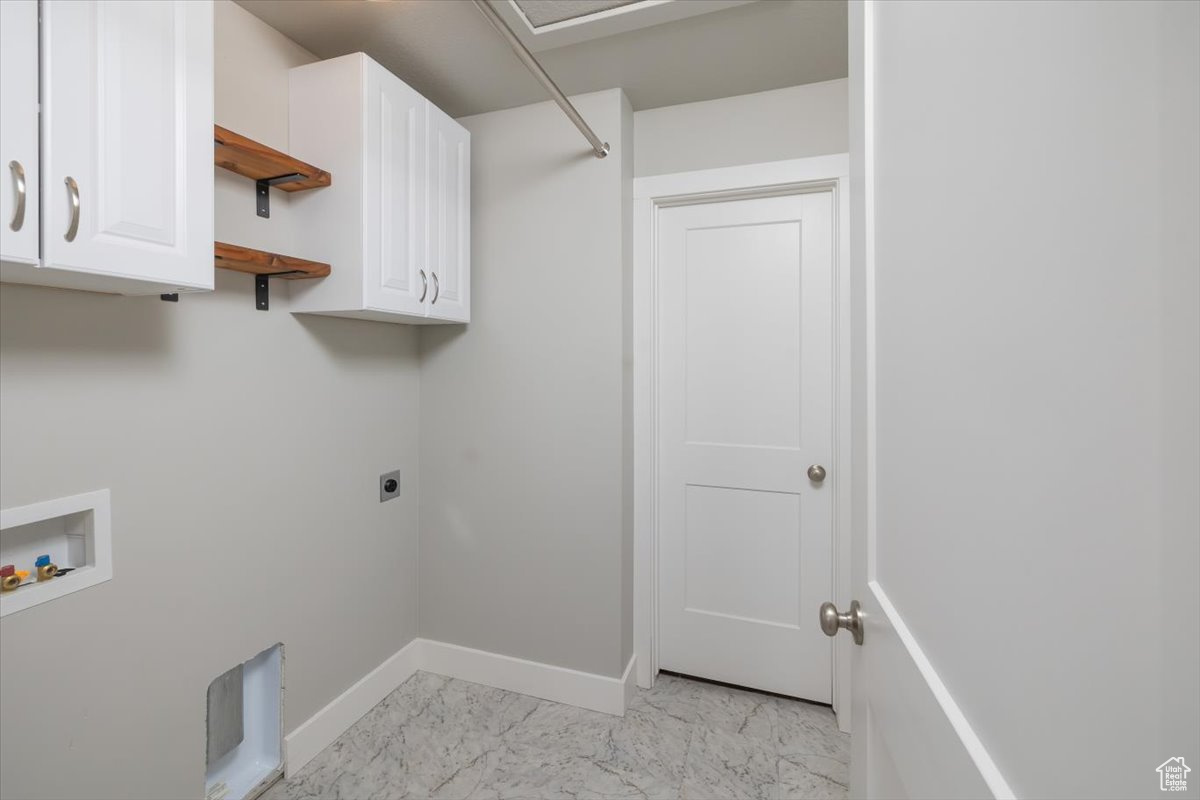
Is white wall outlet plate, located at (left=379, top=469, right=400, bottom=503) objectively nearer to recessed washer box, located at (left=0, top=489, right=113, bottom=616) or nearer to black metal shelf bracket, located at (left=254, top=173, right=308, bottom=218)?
recessed washer box, located at (left=0, top=489, right=113, bottom=616)

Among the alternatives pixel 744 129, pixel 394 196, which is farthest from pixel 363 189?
pixel 744 129

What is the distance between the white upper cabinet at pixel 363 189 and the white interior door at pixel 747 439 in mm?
1046

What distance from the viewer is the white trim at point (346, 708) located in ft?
5.88

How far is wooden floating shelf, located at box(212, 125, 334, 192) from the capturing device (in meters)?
1.41

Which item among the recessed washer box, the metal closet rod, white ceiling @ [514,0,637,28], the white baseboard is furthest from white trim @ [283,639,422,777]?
white ceiling @ [514,0,637,28]

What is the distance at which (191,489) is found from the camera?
150cm

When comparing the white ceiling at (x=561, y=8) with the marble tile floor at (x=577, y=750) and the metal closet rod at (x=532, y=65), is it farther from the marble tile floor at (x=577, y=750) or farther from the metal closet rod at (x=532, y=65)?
the marble tile floor at (x=577, y=750)

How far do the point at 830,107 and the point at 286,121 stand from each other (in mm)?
1936

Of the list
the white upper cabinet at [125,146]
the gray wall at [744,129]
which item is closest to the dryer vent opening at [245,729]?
the white upper cabinet at [125,146]

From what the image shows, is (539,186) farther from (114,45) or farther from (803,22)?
(114,45)

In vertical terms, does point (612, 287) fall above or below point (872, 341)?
above

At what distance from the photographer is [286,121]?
1.76 meters

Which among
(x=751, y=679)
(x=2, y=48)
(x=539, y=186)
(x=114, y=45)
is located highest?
(x=539, y=186)

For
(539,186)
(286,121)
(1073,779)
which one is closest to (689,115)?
(539,186)
